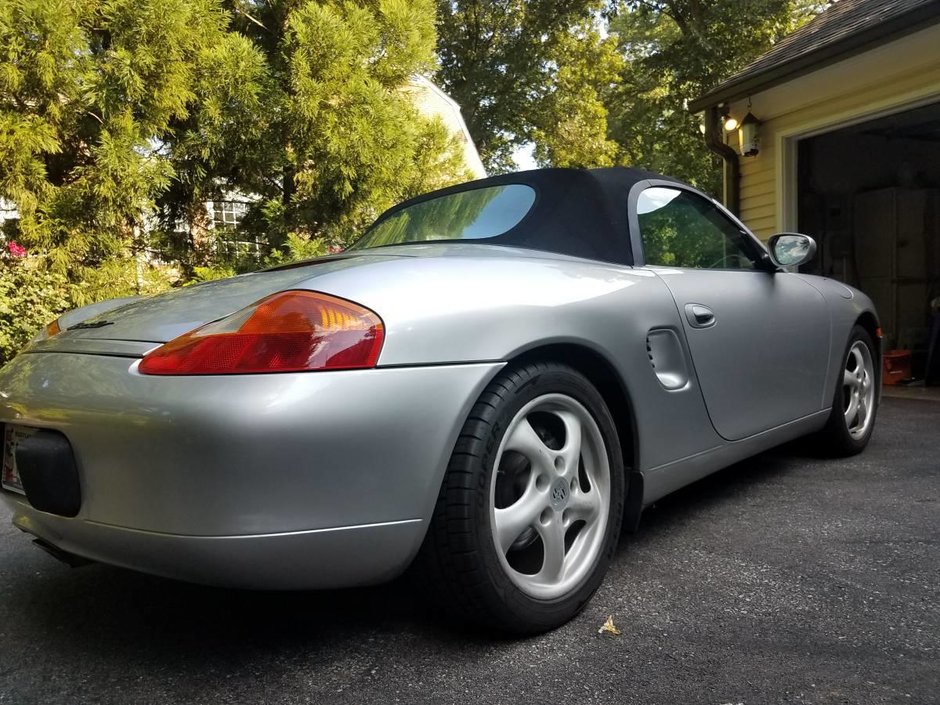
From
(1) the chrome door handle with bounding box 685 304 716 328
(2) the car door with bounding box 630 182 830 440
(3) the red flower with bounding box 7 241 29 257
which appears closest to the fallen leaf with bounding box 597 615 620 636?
(2) the car door with bounding box 630 182 830 440

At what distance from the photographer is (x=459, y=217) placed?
258 cm

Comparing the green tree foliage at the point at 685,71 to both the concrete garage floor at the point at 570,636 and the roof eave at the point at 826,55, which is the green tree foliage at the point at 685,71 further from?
the concrete garage floor at the point at 570,636

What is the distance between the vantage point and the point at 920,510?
2.76 m

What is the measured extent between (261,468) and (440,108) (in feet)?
35.0

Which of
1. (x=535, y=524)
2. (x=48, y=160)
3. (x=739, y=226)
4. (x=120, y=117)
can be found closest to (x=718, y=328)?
(x=739, y=226)

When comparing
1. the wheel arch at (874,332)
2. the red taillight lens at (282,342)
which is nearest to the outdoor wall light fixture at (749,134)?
the wheel arch at (874,332)

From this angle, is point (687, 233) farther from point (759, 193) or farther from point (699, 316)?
point (759, 193)

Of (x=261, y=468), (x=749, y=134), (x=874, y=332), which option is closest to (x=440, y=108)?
(x=749, y=134)

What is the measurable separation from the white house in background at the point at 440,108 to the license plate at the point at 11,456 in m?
7.65

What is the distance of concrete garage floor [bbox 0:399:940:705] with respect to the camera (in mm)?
1551

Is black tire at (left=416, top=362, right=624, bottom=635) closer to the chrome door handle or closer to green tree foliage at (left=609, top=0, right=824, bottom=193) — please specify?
the chrome door handle

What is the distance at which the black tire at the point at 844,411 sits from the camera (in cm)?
342

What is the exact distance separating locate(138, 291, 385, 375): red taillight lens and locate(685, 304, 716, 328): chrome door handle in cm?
120

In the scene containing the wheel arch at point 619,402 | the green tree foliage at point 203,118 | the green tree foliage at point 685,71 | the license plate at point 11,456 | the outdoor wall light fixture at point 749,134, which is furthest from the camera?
the green tree foliage at point 685,71
